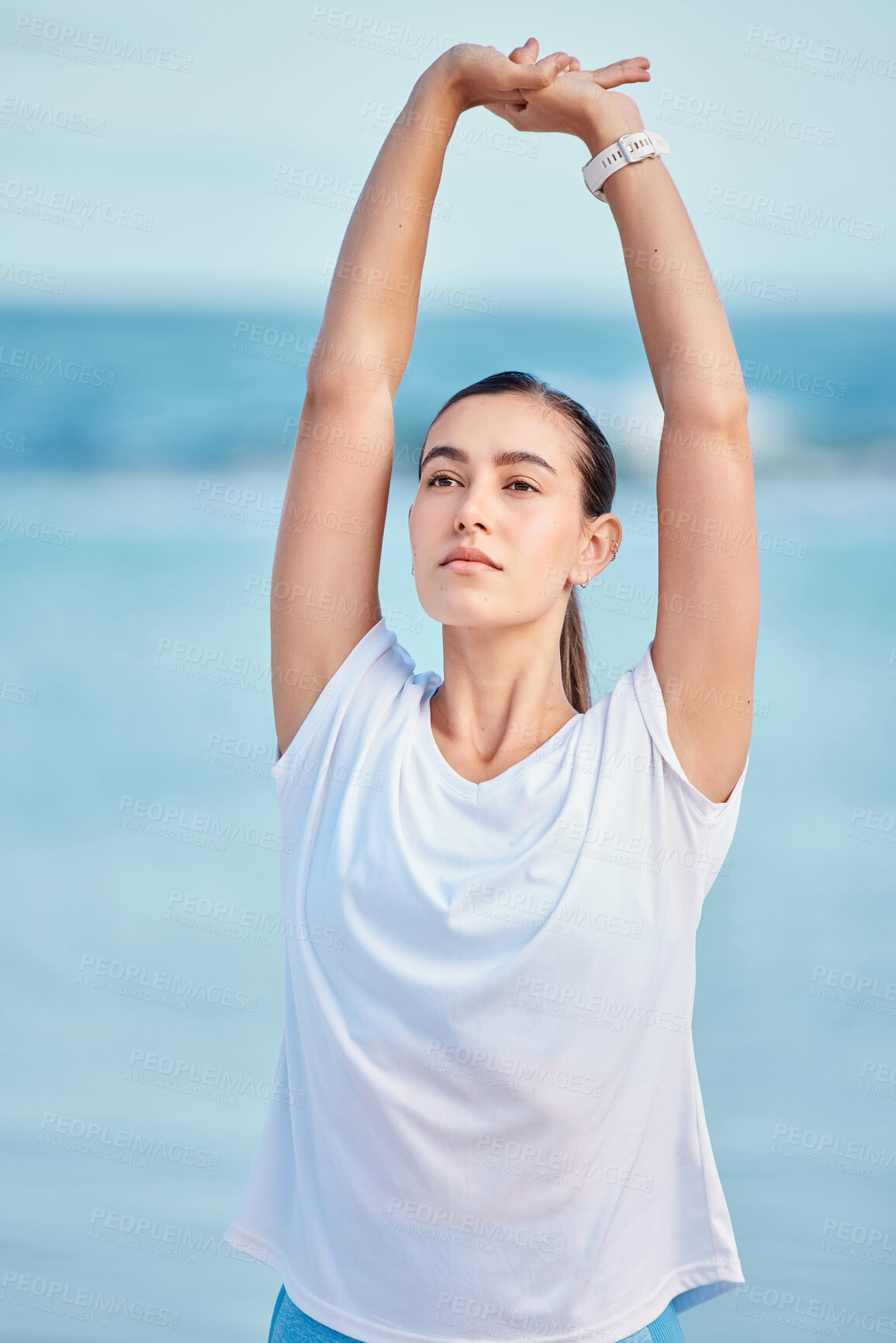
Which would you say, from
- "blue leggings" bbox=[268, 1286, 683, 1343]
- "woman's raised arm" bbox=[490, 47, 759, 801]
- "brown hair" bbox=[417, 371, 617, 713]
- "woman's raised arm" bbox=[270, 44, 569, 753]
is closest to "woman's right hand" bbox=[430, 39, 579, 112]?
"woman's raised arm" bbox=[270, 44, 569, 753]

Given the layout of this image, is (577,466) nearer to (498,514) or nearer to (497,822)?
(498,514)

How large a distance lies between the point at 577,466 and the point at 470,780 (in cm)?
32

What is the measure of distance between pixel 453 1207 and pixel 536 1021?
16 centimetres

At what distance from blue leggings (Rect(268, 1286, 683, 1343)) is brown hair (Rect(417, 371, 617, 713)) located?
57 cm

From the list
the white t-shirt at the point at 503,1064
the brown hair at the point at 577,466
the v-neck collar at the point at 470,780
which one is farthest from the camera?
the brown hair at the point at 577,466

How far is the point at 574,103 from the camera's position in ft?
4.35

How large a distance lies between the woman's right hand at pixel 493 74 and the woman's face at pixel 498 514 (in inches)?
12.2

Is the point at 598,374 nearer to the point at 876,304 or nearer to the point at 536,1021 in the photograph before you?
the point at 876,304

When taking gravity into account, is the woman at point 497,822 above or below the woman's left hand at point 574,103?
below

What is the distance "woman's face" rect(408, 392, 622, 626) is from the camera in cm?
120

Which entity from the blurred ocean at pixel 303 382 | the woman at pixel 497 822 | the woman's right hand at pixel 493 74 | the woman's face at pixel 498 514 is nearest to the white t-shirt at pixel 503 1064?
the woman at pixel 497 822

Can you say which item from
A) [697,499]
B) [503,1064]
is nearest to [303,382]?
[697,499]

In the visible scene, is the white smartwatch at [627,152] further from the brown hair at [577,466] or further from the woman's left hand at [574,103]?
the brown hair at [577,466]

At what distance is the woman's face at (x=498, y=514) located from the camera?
1201 mm
